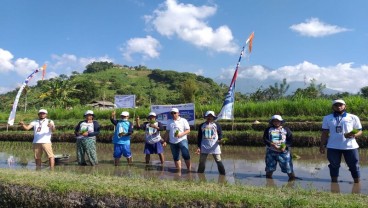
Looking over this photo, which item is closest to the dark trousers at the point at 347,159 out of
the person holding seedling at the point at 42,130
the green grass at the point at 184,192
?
the green grass at the point at 184,192

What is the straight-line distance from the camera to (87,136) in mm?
10242

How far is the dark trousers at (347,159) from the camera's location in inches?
298

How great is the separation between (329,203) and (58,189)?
3.96 meters

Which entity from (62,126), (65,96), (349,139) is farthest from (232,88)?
(65,96)

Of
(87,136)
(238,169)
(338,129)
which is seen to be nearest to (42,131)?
(87,136)

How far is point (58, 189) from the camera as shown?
5996 mm

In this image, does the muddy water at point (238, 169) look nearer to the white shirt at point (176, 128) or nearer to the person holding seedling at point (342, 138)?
the person holding seedling at point (342, 138)

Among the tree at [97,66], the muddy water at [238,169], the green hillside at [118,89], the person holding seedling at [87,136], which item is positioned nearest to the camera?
the muddy water at [238,169]

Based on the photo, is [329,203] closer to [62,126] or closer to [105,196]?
[105,196]


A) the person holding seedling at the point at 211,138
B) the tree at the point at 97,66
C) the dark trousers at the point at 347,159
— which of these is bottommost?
the dark trousers at the point at 347,159

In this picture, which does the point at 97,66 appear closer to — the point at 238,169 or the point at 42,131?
the point at 42,131

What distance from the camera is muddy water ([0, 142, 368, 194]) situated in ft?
25.9

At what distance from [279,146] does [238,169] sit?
1.95m

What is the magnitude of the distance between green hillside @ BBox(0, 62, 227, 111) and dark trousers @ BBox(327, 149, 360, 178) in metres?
17.5
